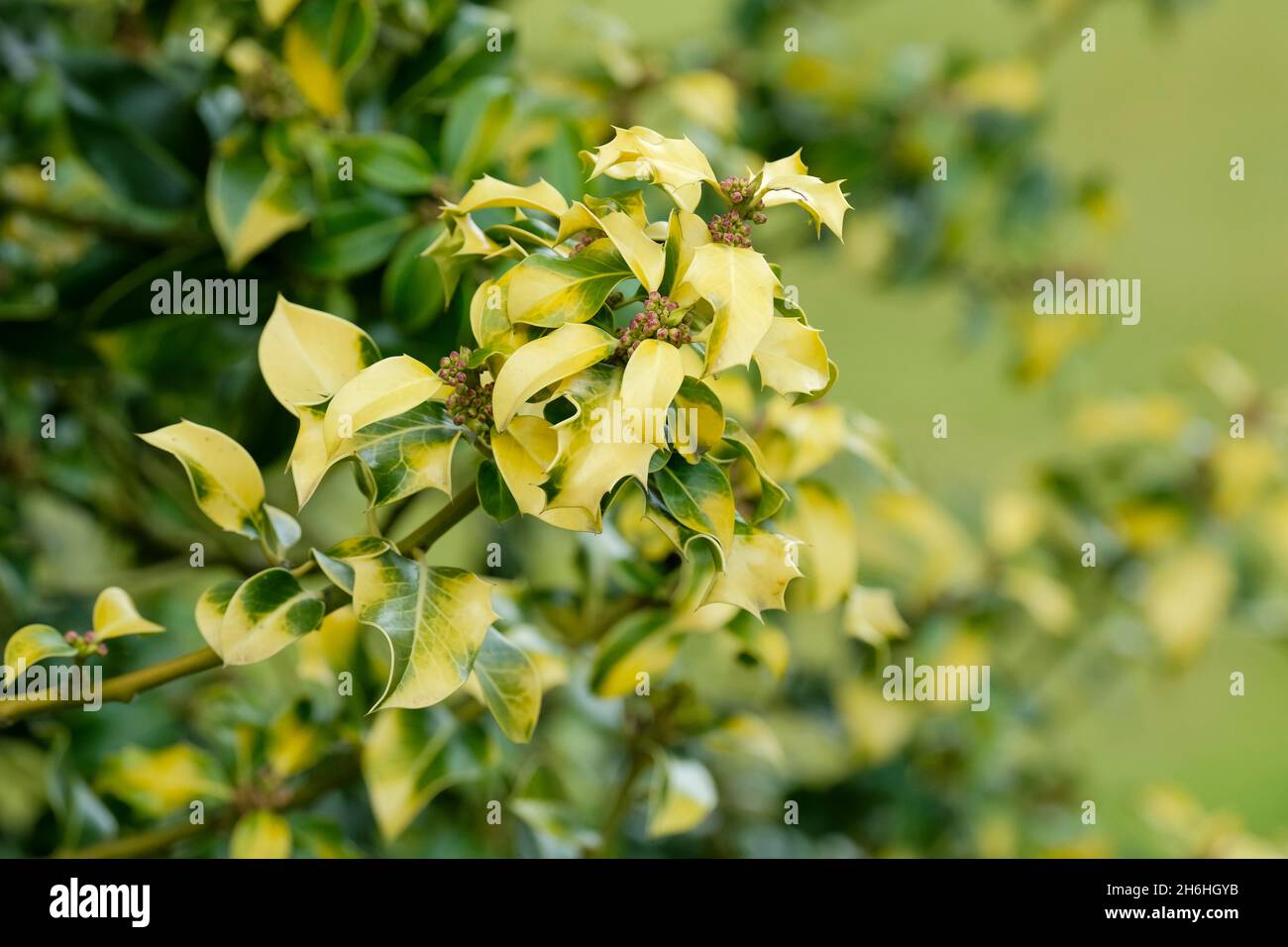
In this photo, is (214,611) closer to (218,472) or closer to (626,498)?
(218,472)

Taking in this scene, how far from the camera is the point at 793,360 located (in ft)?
1.32

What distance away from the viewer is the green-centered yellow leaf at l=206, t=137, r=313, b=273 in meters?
0.61

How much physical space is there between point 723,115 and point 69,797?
0.57 m

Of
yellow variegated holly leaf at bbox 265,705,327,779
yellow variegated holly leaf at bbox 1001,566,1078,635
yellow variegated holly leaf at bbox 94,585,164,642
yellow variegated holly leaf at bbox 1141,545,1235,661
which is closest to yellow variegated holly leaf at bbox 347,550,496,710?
yellow variegated holly leaf at bbox 94,585,164,642

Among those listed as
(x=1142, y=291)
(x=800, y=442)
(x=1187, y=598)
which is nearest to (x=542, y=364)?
(x=800, y=442)

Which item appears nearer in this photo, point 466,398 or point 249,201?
point 466,398

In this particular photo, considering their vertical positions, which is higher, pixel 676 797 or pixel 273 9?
pixel 273 9

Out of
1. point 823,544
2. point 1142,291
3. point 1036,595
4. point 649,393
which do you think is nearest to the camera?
point 649,393

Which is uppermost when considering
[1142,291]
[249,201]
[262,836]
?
[1142,291]

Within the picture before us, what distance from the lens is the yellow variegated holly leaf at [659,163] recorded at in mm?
396

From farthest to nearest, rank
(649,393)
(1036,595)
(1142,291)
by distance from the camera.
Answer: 1. (1142,291)
2. (1036,595)
3. (649,393)

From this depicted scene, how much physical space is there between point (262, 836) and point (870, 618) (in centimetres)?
31

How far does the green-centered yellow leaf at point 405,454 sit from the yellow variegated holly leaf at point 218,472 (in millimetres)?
70
